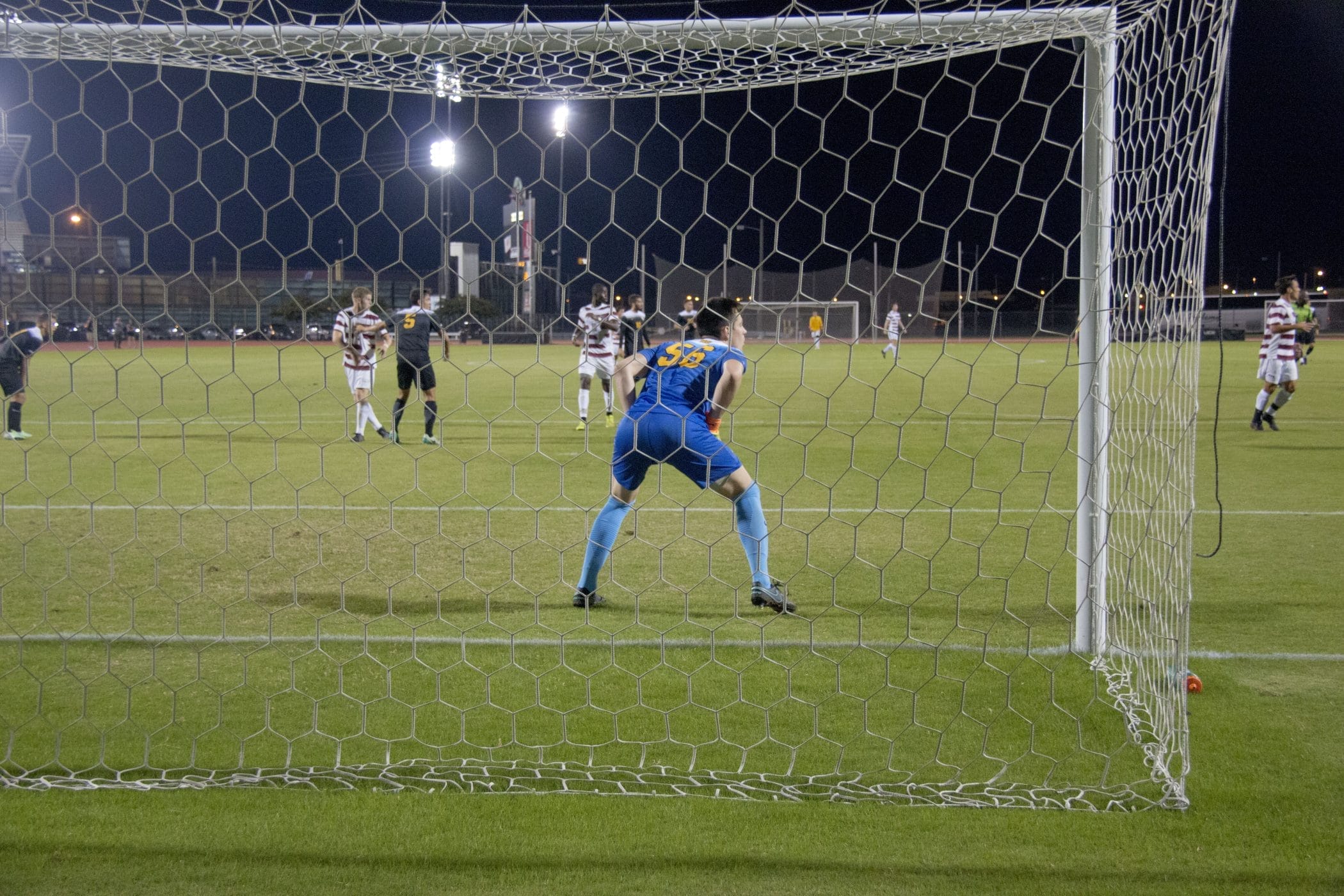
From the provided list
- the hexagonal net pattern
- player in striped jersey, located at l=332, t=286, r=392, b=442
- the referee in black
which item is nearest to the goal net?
the hexagonal net pattern

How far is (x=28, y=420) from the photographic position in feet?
50.3

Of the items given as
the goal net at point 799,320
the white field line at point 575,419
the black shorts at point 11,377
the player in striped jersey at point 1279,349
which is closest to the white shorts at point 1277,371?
the player in striped jersey at point 1279,349

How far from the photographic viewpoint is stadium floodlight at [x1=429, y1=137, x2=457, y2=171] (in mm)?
3957

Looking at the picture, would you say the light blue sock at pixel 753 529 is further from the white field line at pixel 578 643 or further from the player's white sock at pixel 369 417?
the player's white sock at pixel 369 417

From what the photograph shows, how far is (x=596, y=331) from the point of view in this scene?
6.93 metres

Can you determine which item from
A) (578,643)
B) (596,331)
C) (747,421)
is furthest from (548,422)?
(578,643)

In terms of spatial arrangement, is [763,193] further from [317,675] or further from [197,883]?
[197,883]

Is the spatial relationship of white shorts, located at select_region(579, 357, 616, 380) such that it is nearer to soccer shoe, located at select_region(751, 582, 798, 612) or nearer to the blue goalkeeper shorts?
the blue goalkeeper shorts

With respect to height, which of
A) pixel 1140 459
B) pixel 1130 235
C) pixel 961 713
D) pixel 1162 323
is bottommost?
pixel 961 713

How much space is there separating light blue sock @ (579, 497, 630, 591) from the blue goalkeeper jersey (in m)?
0.52

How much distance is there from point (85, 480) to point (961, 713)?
8.35m

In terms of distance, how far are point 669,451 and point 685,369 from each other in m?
0.41

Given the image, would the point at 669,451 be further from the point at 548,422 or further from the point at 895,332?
the point at 548,422

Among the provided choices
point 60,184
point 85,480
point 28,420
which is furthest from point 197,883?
point 28,420
